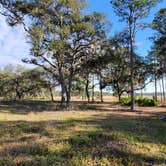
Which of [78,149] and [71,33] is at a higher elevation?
[71,33]

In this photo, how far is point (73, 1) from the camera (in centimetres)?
2948

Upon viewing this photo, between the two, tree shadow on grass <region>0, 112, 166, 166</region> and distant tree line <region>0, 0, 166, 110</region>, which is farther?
distant tree line <region>0, 0, 166, 110</region>

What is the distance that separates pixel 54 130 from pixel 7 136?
79.0 inches

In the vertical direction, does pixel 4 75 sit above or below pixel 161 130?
above

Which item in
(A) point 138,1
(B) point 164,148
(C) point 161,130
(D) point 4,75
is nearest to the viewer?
(B) point 164,148

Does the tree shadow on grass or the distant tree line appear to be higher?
the distant tree line

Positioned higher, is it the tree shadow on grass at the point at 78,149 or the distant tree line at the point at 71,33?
the distant tree line at the point at 71,33

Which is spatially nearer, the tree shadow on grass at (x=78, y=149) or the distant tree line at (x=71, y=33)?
the tree shadow on grass at (x=78, y=149)

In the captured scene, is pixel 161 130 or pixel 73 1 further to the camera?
pixel 73 1

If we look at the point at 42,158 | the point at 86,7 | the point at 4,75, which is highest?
the point at 86,7

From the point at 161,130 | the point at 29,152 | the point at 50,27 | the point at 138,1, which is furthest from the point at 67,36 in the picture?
the point at 29,152

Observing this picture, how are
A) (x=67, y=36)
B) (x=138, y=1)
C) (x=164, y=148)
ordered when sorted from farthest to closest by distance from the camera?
(x=67, y=36) → (x=138, y=1) → (x=164, y=148)

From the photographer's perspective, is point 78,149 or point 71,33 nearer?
point 78,149

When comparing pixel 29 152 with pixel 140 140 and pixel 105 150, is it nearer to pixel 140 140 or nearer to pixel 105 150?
pixel 105 150
